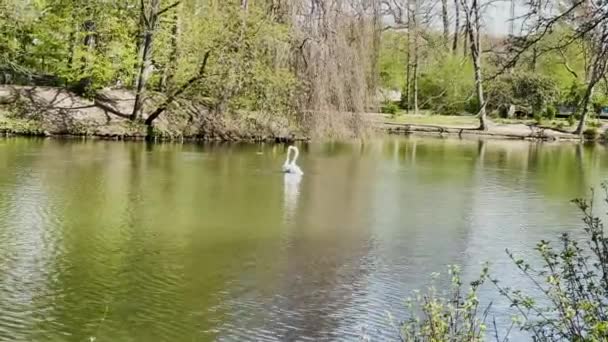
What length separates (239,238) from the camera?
9.67 meters

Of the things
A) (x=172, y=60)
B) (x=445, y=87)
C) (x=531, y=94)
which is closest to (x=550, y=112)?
(x=531, y=94)

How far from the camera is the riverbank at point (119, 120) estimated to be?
920 inches

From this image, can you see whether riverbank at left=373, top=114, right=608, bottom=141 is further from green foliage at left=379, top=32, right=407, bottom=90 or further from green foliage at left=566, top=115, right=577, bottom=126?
green foliage at left=379, top=32, right=407, bottom=90

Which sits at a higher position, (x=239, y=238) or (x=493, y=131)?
(x=493, y=131)

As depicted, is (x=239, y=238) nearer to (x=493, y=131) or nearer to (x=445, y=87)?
(x=493, y=131)

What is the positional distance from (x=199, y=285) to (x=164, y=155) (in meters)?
11.9

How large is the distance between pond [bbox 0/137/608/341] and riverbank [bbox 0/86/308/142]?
162 inches

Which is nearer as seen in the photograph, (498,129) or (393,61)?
(498,129)

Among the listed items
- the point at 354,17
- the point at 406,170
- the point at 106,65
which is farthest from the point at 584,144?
the point at 106,65

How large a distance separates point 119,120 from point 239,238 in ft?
50.1

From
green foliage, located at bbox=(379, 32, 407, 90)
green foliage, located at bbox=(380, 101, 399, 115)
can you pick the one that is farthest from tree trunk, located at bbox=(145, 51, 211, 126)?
green foliage, located at bbox=(379, 32, 407, 90)

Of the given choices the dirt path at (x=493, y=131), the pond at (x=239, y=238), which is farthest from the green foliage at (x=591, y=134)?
the pond at (x=239, y=238)

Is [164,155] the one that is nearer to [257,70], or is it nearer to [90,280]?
[257,70]

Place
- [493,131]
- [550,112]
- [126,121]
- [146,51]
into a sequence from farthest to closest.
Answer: [550,112] → [493,131] → [126,121] → [146,51]
